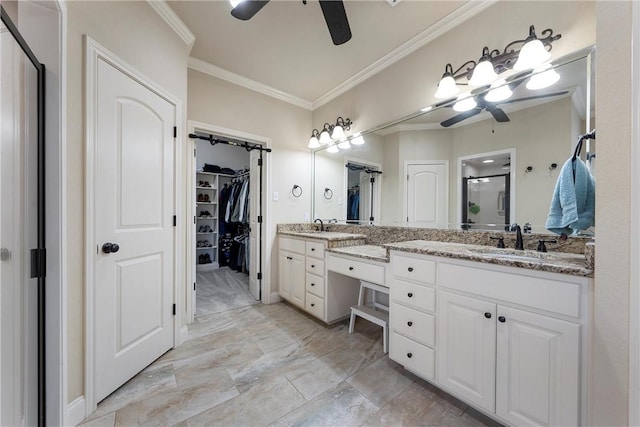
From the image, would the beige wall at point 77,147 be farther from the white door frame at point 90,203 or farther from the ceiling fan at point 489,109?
the ceiling fan at point 489,109

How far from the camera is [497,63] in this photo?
1.60 m

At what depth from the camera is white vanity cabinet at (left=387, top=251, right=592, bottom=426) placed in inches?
38.8

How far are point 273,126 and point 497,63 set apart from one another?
7.52ft

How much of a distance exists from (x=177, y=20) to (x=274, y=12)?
792mm

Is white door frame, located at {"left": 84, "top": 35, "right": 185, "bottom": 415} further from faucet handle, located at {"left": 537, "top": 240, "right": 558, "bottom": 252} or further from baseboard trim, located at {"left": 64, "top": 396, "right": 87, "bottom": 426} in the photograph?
faucet handle, located at {"left": 537, "top": 240, "right": 558, "bottom": 252}

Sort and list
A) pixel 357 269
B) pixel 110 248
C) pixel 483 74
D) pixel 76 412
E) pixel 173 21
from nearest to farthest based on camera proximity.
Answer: pixel 76 412 < pixel 110 248 < pixel 483 74 < pixel 173 21 < pixel 357 269

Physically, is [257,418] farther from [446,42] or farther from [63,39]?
[446,42]

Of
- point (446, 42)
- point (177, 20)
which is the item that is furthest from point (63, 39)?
point (446, 42)

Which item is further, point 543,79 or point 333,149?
point 333,149

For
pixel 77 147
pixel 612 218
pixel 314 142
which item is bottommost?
pixel 612 218

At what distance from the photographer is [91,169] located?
4.29 ft

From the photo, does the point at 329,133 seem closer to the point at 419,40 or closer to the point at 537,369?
the point at 419,40

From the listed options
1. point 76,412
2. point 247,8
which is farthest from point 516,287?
point 76,412

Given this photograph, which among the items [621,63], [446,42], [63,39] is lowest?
[621,63]
